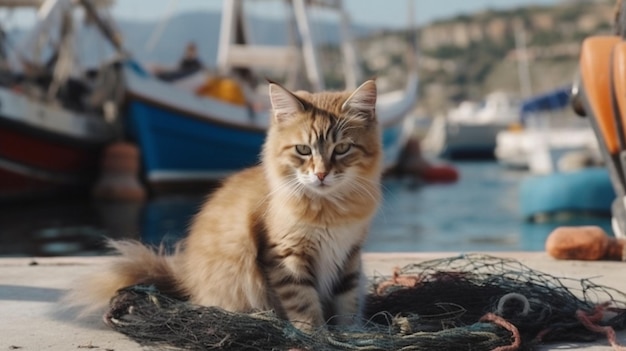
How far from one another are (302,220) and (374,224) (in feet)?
40.5

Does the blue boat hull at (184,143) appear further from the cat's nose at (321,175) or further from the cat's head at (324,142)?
the cat's nose at (321,175)

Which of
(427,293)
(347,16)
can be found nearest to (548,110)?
(347,16)

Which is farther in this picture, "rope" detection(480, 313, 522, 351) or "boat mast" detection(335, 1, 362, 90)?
"boat mast" detection(335, 1, 362, 90)

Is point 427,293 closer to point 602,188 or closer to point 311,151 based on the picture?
point 311,151

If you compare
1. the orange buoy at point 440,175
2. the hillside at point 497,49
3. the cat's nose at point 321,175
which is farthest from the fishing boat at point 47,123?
the hillside at point 497,49

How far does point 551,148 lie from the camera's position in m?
28.9

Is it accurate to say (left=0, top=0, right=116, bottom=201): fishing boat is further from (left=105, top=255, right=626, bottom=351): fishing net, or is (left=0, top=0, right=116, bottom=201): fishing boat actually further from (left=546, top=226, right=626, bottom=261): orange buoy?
(left=105, top=255, right=626, bottom=351): fishing net

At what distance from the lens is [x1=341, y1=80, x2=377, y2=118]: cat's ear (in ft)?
11.3

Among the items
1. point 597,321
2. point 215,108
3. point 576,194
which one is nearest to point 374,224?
point 576,194

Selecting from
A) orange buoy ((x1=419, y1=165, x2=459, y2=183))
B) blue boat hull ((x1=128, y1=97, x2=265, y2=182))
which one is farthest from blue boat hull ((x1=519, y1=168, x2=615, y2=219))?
orange buoy ((x1=419, y1=165, x2=459, y2=183))

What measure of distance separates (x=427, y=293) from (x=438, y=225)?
1236cm

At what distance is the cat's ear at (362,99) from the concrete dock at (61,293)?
116cm

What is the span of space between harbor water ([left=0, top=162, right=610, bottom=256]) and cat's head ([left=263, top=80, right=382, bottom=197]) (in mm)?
6039

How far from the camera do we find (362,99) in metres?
3.46
